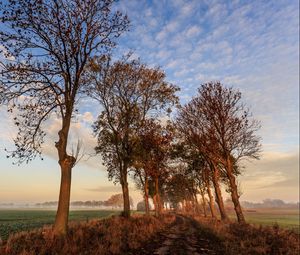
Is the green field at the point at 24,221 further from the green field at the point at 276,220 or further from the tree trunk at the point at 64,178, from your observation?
the green field at the point at 276,220

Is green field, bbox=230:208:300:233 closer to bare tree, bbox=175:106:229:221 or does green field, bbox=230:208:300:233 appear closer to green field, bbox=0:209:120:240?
bare tree, bbox=175:106:229:221

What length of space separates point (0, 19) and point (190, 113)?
2047cm

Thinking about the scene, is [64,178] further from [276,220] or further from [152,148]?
[276,220]

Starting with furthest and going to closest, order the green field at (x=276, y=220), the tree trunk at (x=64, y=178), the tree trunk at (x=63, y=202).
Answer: the green field at (x=276, y=220) < the tree trunk at (x=64, y=178) < the tree trunk at (x=63, y=202)

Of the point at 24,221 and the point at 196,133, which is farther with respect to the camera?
the point at 24,221

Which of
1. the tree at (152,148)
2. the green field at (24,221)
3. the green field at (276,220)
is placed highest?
the tree at (152,148)

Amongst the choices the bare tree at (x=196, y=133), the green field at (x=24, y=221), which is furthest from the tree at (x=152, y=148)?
the green field at (x=24, y=221)

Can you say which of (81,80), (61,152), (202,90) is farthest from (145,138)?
(61,152)

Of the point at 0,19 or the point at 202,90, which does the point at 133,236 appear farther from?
the point at 202,90

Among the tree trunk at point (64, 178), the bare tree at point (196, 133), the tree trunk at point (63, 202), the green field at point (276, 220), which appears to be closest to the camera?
the tree trunk at point (63, 202)

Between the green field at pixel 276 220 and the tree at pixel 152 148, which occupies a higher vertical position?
the tree at pixel 152 148

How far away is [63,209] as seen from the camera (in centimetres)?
1244

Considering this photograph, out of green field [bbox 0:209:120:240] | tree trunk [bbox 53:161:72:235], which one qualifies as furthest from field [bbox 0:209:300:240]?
tree trunk [bbox 53:161:72:235]

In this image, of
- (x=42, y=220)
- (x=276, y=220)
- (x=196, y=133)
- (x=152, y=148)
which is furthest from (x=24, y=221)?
(x=276, y=220)
